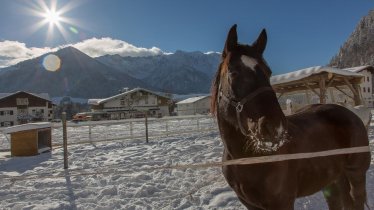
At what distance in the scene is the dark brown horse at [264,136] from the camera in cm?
191

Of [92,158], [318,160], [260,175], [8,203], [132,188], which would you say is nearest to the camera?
[260,175]

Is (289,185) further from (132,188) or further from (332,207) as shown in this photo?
(132,188)

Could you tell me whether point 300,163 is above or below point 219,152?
above

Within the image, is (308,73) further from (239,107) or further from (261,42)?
(239,107)

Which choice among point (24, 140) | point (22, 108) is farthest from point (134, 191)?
point (22, 108)

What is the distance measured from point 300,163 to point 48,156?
36.2 ft

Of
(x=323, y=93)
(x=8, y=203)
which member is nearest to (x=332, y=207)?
(x=8, y=203)

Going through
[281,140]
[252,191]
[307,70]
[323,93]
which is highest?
[307,70]

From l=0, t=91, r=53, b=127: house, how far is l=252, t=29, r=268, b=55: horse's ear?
200 ft

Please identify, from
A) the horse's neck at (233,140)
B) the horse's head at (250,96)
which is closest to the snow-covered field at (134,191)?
the horse's neck at (233,140)

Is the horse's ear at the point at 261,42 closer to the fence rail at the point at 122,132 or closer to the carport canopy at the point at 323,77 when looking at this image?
the fence rail at the point at 122,132

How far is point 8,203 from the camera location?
5648 millimetres

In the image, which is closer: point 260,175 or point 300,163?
point 260,175

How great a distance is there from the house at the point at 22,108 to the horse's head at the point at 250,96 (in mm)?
60874
